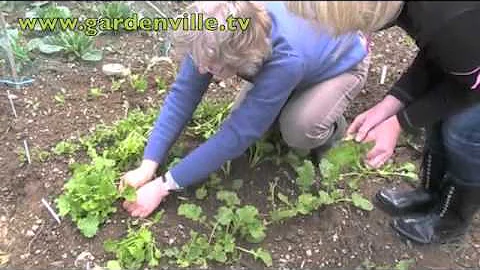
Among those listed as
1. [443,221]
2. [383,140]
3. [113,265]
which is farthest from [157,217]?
[443,221]

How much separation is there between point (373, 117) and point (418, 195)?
0.94 feet

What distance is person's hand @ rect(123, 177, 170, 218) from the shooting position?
1.99m

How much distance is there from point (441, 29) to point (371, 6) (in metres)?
0.42

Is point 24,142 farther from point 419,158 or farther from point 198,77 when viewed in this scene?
point 419,158

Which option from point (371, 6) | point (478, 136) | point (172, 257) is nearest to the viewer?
point (371, 6)

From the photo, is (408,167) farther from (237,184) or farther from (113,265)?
(113,265)

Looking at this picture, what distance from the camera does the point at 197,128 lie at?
2.27 m

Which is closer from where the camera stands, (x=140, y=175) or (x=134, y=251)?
(x=134, y=251)

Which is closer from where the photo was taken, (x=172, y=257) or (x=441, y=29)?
(x=441, y=29)

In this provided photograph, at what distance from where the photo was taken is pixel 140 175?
2.01 m

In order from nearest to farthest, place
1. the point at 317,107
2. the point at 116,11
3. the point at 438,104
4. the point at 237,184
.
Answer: the point at 438,104
the point at 317,107
the point at 237,184
the point at 116,11

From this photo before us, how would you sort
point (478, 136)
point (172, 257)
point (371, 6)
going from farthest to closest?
1. point (172, 257)
2. point (478, 136)
3. point (371, 6)

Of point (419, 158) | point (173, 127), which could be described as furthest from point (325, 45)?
point (419, 158)

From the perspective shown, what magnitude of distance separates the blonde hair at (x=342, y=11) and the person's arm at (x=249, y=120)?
54 cm
